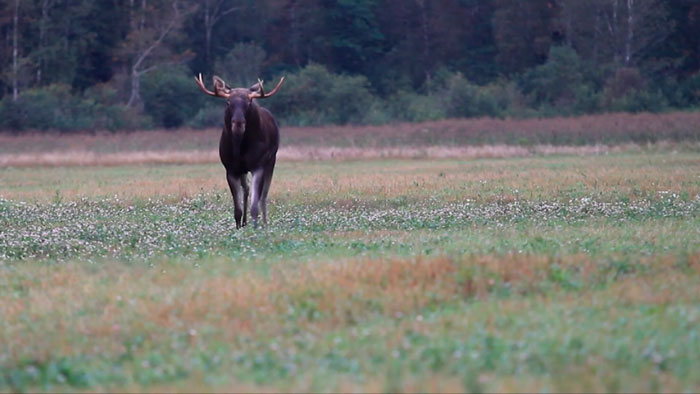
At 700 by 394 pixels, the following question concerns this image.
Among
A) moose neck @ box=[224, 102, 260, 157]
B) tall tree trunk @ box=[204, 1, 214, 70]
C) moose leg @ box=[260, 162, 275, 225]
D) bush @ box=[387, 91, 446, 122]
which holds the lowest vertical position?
bush @ box=[387, 91, 446, 122]

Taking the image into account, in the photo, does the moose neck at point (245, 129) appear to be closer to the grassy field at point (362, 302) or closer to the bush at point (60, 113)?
the grassy field at point (362, 302)

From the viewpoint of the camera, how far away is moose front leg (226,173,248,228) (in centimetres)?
1820

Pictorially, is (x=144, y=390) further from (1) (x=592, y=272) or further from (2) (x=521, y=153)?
(2) (x=521, y=153)

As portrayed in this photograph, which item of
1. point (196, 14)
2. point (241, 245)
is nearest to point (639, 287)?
point (241, 245)

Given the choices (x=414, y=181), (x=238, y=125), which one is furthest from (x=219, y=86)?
(x=414, y=181)

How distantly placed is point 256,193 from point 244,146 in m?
1.02

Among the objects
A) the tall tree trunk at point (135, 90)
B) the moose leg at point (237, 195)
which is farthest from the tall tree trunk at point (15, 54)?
the moose leg at point (237, 195)

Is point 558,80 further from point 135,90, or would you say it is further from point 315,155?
point 315,155

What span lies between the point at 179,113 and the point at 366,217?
60148 millimetres

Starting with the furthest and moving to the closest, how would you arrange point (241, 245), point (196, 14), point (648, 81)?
point (196, 14) → point (648, 81) → point (241, 245)

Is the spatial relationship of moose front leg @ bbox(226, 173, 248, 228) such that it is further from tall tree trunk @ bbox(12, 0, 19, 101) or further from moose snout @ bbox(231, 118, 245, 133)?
tall tree trunk @ bbox(12, 0, 19, 101)

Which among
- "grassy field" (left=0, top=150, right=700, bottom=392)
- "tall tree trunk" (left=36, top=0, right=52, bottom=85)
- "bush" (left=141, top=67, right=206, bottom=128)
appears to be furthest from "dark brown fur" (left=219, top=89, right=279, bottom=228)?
"tall tree trunk" (left=36, top=0, right=52, bottom=85)

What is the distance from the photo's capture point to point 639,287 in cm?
994

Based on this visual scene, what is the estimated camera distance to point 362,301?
9.72m
